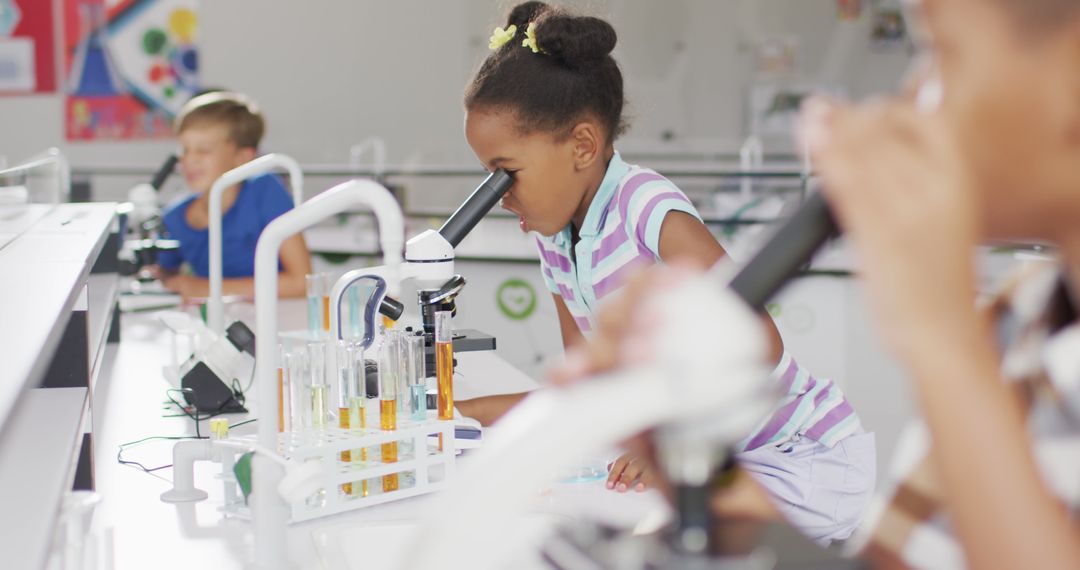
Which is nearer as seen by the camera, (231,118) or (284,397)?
(284,397)

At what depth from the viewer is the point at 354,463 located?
129 centimetres

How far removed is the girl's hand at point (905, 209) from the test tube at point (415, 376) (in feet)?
2.91

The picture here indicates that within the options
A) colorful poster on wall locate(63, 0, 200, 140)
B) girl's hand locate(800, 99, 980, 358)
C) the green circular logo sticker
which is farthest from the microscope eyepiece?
colorful poster on wall locate(63, 0, 200, 140)

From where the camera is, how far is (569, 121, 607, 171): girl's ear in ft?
5.51

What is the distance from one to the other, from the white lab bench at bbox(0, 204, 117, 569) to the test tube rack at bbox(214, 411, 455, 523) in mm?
188

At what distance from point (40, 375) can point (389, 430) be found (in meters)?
0.42

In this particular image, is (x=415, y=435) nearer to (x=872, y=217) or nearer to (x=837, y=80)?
(x=872, y=217)

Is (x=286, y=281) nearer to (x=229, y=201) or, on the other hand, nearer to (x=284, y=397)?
(x=229, y=201)

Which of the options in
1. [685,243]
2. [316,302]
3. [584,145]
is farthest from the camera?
[316,302]

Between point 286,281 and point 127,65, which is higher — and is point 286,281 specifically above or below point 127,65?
below

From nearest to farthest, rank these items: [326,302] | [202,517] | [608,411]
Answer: [608,411] < [202,517] < [326,302]

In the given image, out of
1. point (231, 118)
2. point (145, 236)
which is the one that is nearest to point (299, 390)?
point (231, 118)

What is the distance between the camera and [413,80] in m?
6.34

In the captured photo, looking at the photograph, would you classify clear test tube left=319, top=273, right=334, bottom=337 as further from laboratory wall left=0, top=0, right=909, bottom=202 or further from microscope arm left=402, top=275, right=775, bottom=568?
laboratory wall left=0, top=0, right=909, bottom=202
